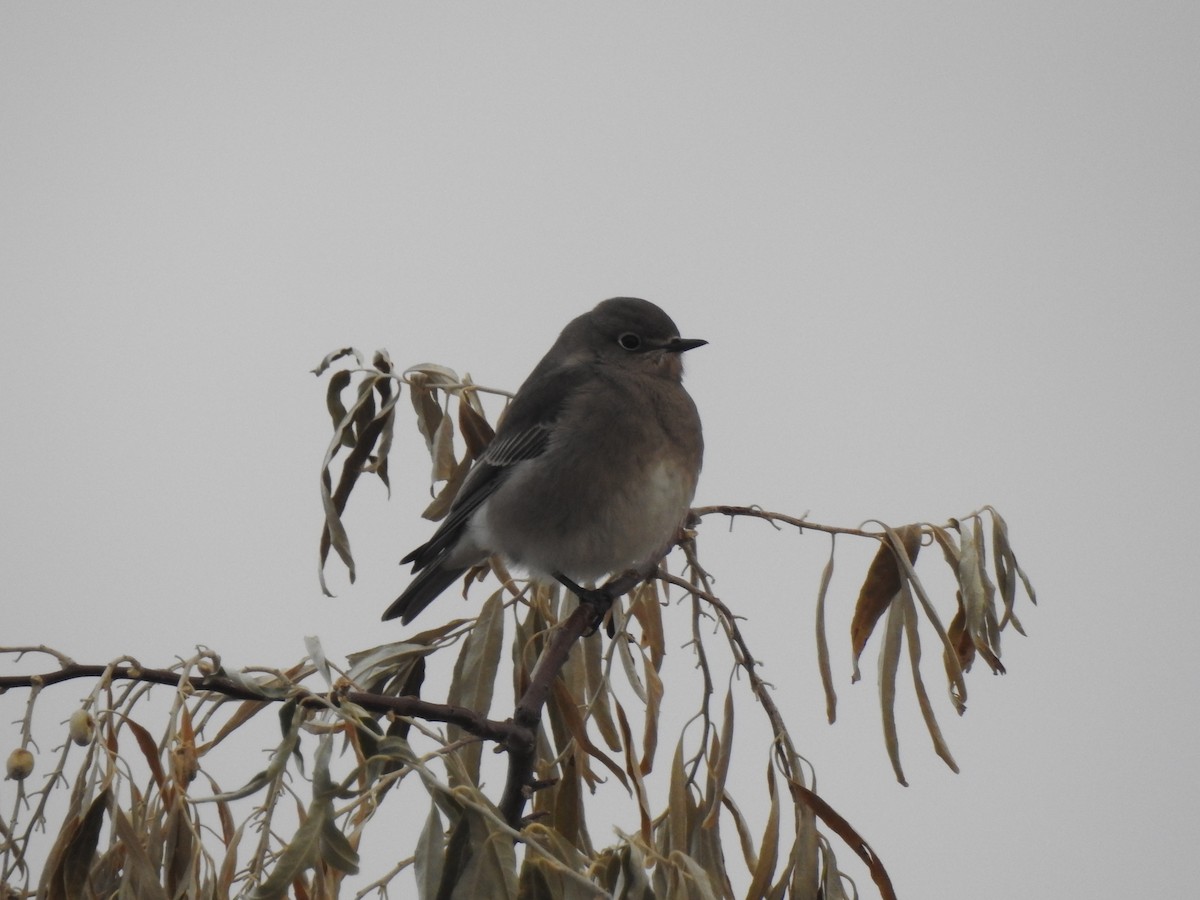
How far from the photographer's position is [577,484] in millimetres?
3871

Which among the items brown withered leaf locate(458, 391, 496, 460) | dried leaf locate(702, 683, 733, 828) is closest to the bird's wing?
brown withered leaf locate(458, 391, 496, 460)

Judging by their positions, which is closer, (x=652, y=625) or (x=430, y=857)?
(x=430, y=857)

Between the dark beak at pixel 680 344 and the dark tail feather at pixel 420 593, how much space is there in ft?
3.12

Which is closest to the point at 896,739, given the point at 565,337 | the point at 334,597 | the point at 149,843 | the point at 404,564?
the point at 334,597

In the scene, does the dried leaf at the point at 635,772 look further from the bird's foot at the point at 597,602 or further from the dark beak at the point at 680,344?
the dark beak at the point at 680,344

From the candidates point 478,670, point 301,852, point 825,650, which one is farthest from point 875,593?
point 301,852

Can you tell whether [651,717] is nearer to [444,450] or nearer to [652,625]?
[652,625]

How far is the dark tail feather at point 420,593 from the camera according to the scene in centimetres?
387

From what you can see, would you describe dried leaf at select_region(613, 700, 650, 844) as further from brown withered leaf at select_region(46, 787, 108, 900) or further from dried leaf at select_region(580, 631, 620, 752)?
brown withered leaf at select_region(46, 787, 108, 900)

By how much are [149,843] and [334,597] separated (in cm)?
72

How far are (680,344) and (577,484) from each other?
0.60 m

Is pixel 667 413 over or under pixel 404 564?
over

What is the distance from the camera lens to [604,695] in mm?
2865

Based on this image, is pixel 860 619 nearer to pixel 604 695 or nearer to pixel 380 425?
pixel 604 695
